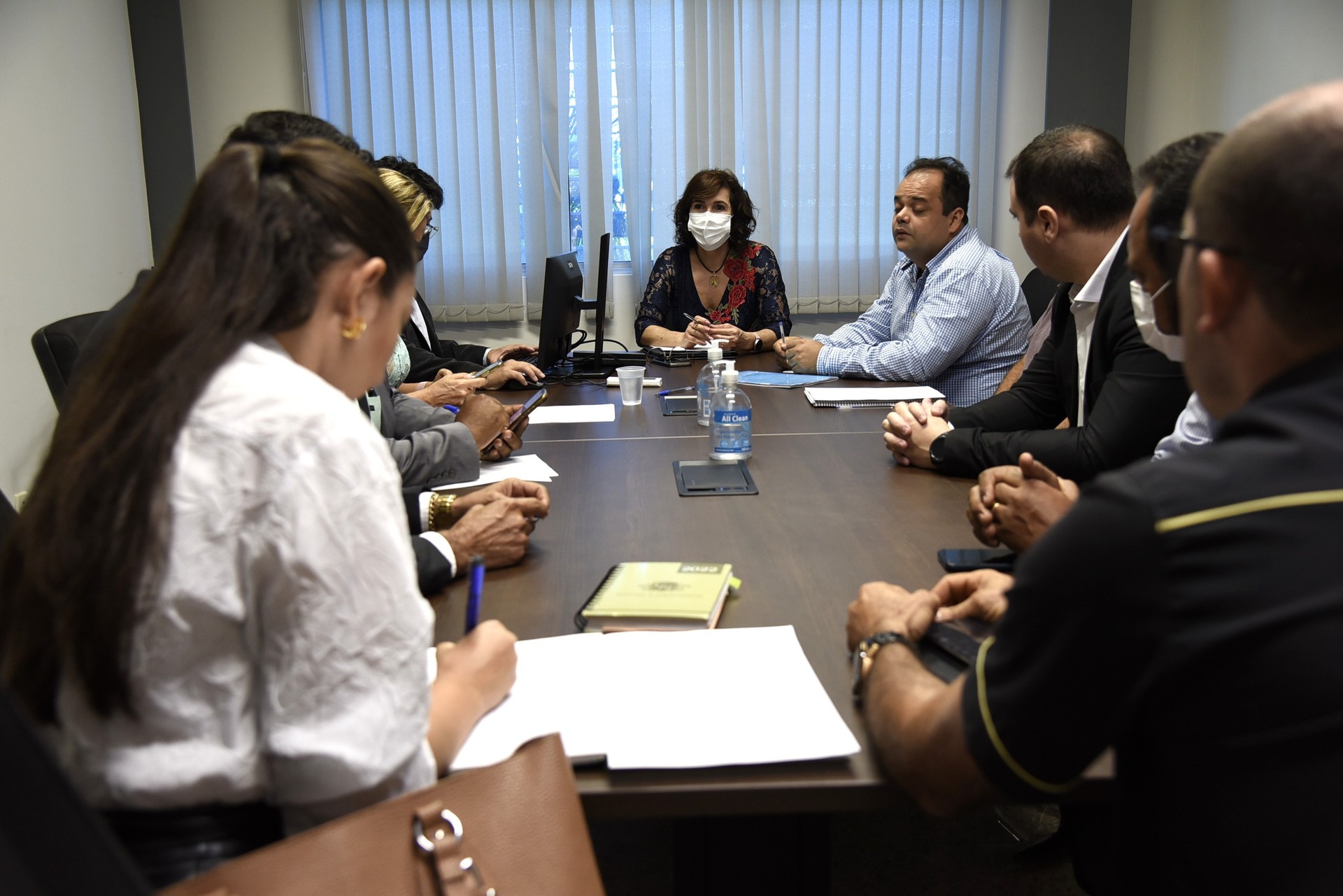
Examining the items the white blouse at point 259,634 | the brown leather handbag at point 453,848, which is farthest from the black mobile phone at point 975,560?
the white blouse at point 259,634

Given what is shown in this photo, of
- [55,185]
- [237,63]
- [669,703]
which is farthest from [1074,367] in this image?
[237,63]

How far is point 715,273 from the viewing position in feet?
15.0

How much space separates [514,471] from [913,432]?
2.70 feet

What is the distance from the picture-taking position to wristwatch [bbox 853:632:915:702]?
108 centimetres

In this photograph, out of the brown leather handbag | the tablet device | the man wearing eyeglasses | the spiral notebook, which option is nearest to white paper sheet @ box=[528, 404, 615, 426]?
the tablet device

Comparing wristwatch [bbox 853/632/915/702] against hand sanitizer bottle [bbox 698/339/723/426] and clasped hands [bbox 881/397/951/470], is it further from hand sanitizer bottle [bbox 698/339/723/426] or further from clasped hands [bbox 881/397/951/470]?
hand sanitizer bottle [bbox 698/339/723/426]

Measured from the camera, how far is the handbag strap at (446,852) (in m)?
0.80

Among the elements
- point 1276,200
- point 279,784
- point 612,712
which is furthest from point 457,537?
point 1276,200

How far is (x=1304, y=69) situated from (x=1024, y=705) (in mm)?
4065

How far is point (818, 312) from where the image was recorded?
17.2 ft

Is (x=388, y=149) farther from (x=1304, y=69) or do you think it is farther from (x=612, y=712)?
(x=612, y=712)

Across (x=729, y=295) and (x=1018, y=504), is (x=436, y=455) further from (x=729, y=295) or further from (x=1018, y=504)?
(x=729, y=295)

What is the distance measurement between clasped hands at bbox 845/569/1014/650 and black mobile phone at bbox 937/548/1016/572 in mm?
161

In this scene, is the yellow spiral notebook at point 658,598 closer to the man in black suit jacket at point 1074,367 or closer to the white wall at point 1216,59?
the man in black suit jacket at point 1074,367
